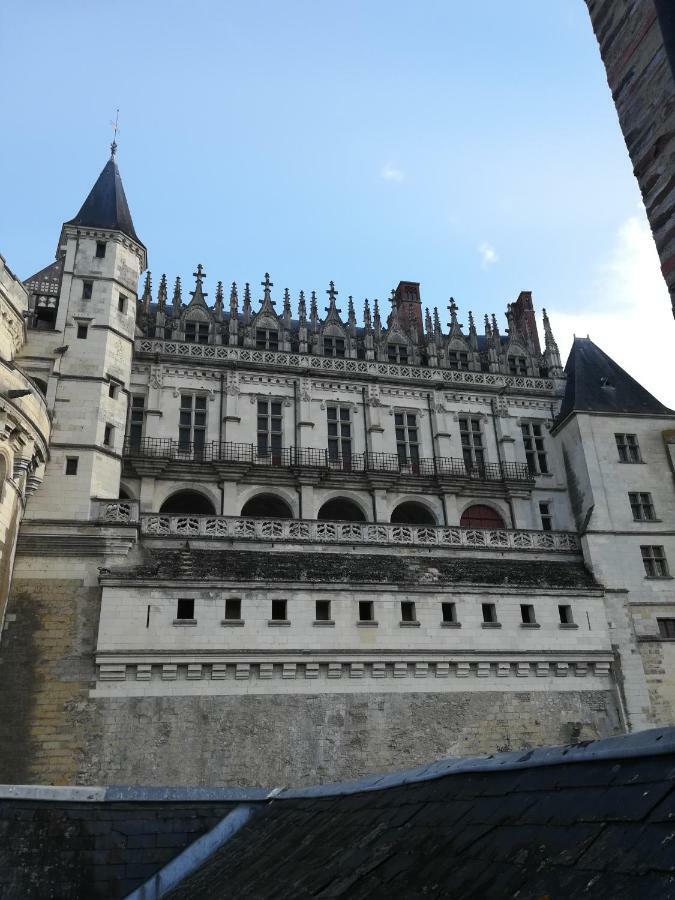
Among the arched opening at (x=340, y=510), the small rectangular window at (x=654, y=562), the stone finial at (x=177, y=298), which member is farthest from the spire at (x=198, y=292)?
the small rectangular window at (x=654, y=562)

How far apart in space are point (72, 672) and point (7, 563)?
334 cm

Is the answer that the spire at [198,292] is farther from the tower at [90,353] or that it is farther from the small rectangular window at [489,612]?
the small rectangular window at [489,612]

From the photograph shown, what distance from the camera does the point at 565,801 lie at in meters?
3.56

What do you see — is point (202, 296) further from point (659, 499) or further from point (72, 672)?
point (659, 499)

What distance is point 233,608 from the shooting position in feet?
67.4

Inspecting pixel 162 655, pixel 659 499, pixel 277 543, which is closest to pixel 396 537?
pixel 277 543

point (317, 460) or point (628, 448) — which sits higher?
point (317, 460)

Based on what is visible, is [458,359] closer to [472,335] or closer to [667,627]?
[472,335]

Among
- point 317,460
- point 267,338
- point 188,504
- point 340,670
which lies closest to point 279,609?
point 340,670

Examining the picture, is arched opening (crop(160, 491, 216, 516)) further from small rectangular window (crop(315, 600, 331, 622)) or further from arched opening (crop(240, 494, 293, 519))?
small rectangular window (crop(315, 600, 331, 622))

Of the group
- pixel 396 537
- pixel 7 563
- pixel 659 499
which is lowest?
pixel 7 563

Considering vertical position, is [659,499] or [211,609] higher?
[659,499]

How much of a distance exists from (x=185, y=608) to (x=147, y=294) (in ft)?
51.2

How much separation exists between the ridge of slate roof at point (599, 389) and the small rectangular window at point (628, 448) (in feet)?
3.49
